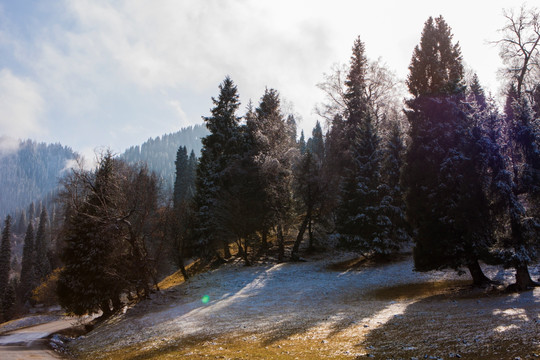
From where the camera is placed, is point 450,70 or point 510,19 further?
point 510,19

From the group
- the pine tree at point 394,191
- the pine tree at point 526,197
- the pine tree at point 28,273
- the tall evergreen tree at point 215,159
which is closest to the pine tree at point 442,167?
the pine tree at point 526,197

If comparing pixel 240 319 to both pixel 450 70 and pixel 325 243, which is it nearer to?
pixel 450 70

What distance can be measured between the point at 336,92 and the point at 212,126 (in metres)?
15.9

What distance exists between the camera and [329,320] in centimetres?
1579

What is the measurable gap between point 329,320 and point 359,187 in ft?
57.6

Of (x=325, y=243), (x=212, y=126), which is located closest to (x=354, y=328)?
(x=325, y=243)

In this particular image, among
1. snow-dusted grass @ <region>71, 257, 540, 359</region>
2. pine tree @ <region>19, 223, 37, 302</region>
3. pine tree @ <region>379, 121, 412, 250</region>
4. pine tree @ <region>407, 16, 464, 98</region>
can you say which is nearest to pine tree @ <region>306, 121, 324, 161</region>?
pine tree @ <region>379, 121, 412, 250</region>

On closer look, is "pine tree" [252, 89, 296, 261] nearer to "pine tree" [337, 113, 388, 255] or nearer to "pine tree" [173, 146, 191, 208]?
"pine tree" [337, 113, 388, 255]

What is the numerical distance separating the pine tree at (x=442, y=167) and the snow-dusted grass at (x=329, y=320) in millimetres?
2557

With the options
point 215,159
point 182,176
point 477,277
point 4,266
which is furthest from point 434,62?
point 4,266

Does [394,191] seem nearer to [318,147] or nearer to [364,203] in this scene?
[364,203]

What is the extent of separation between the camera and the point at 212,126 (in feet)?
135

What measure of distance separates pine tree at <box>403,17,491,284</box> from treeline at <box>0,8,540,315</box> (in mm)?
76

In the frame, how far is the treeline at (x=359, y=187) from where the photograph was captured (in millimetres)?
17453
